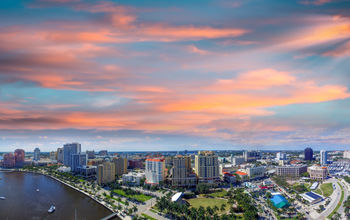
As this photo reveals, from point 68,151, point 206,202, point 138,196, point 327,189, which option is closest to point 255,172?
point 327,189

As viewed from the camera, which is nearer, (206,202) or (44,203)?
(206,202)

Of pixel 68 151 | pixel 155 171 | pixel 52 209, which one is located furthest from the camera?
pixel 68 151

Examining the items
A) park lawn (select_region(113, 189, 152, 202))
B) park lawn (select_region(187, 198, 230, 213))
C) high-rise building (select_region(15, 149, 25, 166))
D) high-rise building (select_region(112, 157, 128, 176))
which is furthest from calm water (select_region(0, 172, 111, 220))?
high-rise building (select_region(15, 149, 25, 166))

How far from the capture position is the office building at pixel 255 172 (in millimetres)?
35153

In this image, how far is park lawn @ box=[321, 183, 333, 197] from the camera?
2405cm

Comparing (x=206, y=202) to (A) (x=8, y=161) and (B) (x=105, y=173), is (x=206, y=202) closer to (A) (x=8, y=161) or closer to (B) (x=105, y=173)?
(B) (x=105, y=173)

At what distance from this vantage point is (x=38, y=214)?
18578 millimetres

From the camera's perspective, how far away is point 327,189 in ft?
85.0

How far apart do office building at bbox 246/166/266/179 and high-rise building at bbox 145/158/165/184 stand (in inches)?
520

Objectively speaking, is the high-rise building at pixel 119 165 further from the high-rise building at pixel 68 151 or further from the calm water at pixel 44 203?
the high-rise building at pixel 68 151

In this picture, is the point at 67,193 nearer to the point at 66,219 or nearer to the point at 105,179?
the point at 105,179

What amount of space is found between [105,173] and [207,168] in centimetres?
1192

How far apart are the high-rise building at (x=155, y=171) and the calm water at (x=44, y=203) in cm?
766

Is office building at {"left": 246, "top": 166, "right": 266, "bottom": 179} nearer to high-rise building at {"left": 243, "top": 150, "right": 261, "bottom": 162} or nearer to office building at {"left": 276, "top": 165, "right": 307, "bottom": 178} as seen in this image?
office building at {"left": 276, "top": 165, "right": 307, "bottom": 178}
